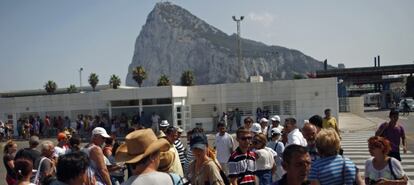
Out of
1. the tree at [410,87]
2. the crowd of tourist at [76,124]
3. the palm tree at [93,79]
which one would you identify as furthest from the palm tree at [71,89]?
the tree at [410,87]

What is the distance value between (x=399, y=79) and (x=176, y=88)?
71.6 metres

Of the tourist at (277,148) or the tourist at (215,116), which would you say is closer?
the tourist at (277,148)

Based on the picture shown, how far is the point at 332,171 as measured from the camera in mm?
4699

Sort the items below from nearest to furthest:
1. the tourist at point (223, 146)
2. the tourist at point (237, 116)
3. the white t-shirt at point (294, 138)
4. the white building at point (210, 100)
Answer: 1. the white t-shirt at point (294, 138)
2. the tourist at point (223, 146)
3. the white building at point (210, 100)
4. the tourist at point (237, 116)

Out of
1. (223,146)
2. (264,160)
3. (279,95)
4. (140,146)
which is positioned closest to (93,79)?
(279,95)

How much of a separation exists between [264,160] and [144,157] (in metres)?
3.63

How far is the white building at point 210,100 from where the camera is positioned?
3081 cm

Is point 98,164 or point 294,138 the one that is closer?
point 98,164

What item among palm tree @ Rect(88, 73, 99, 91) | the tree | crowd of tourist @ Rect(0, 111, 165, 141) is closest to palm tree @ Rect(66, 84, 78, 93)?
palm tree @ Rect(88, 73, 99, 91)

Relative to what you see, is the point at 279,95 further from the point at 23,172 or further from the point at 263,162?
the point at 23,172

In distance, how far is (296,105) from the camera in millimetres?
31188

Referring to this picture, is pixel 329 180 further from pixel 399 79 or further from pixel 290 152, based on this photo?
pixel 399 79

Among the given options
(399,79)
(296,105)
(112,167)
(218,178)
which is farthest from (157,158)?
(399,79)

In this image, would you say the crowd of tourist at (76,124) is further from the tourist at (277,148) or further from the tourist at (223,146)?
the tourist at (277,148)
